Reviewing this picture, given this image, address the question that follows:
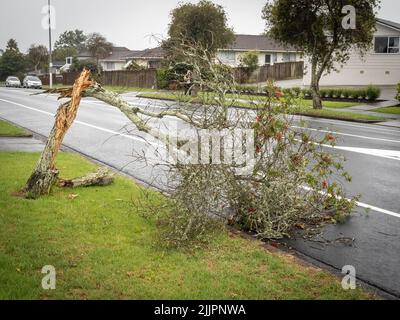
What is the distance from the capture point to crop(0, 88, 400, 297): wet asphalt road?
5230 mm

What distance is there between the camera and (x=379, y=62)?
38062 mm

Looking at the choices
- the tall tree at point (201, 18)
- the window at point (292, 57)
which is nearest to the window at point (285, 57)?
the window at point (292, 57)

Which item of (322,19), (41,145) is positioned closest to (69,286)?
(41,145)

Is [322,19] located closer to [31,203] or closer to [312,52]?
[312,52]

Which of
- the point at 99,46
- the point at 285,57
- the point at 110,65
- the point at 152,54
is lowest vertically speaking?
the point at 152,54

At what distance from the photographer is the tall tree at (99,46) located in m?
75.2

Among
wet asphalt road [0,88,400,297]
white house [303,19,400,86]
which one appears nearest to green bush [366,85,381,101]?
white house [303,19,400,86]

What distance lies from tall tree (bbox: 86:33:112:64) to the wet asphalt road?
193 ft

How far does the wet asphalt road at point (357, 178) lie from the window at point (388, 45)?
70.5ft

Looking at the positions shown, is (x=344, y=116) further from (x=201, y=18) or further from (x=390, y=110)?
(x=201, y=18)

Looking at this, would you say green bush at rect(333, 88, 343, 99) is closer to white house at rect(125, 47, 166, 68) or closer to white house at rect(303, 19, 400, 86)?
white house at rect(303, 19, 400, 86)

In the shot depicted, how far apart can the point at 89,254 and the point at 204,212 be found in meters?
1.40

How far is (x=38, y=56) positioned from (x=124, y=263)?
265ft

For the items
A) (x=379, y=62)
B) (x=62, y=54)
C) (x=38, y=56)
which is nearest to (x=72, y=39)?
(x=62, y=54)
